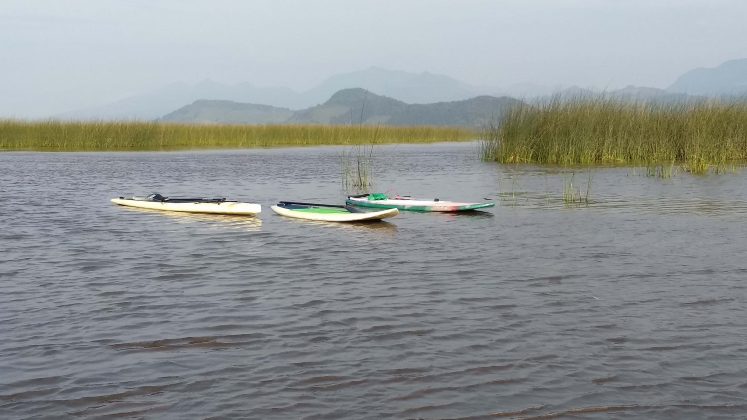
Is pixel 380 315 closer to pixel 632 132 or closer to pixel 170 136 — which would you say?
pixel 632 132

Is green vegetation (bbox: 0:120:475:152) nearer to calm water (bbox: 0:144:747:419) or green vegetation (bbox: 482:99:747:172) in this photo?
green vegetation (bbox: 482:99:747:172)

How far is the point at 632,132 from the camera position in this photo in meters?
25.6

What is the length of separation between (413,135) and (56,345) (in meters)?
52.7

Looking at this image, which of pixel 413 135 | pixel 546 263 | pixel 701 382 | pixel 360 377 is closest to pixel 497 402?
pixel 360 377

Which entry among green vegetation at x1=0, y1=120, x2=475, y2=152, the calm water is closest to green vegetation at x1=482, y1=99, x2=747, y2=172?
green vegetation at x1=0, y1=120, x2=475, y2=152

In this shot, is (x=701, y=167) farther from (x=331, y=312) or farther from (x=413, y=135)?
(x=413, y=135)

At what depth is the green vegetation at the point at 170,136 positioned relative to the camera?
40375mm

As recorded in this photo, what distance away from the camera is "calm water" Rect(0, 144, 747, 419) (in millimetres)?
5250

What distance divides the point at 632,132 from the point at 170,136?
27927mm

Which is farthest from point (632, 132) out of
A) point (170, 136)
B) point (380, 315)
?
point (170, 136)

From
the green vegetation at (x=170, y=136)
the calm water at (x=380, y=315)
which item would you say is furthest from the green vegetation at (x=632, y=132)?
the calm water at (x=380, y=315)

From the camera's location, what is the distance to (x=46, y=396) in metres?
5.31

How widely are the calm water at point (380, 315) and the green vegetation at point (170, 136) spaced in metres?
20.0

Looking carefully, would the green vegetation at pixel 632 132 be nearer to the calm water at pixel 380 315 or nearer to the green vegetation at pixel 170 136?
the green vegetation at pixel 170 136
